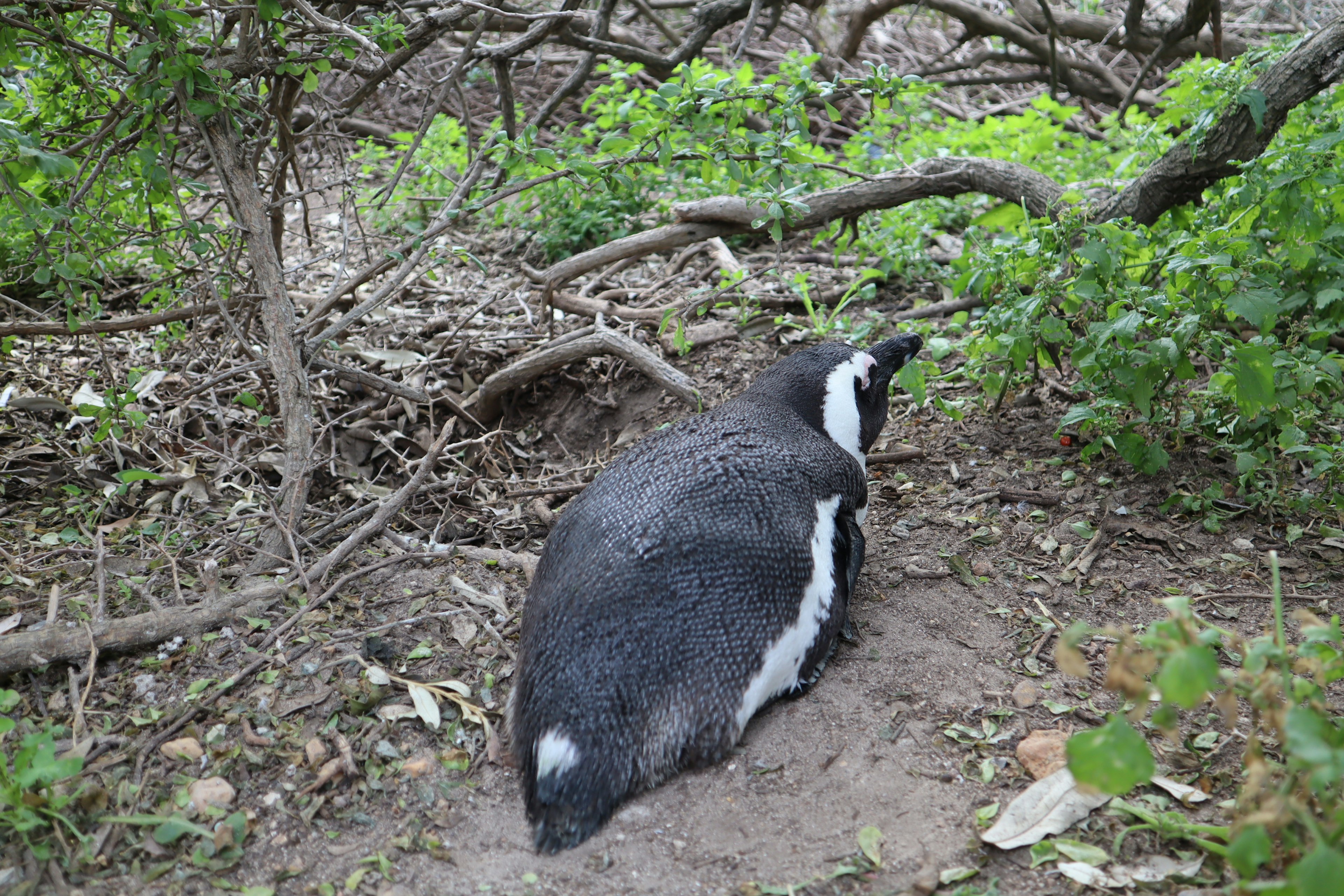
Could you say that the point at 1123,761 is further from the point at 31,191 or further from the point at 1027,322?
the point at 31,191

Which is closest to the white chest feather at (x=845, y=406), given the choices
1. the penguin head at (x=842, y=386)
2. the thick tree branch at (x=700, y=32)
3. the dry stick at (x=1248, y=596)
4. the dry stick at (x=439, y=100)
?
the penguin head at (x=842, y=386)

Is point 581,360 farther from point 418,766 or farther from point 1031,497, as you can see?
point 418,766

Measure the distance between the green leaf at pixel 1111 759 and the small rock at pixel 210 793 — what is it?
5.78 ft

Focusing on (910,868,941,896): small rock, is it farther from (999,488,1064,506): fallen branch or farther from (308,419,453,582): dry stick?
(308,419,453,582): dry stick

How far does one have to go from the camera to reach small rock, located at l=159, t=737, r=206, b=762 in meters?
2.14

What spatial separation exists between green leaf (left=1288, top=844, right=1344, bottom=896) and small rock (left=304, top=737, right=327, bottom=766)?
1.93 m

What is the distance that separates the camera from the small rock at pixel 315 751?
2.17m

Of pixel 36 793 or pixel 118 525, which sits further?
pixel 118 525

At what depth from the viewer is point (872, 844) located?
1897 mm

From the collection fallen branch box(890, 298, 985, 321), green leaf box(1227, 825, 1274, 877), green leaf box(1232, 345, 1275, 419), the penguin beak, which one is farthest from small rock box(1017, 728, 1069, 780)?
fallen branch box(890, 298, 985, 321)

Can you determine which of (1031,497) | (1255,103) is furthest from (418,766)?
(1255,103)

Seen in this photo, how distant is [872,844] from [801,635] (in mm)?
565

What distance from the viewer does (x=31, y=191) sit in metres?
2.97

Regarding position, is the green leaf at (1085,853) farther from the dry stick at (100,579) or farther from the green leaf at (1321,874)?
the dry stick at (100,579)
